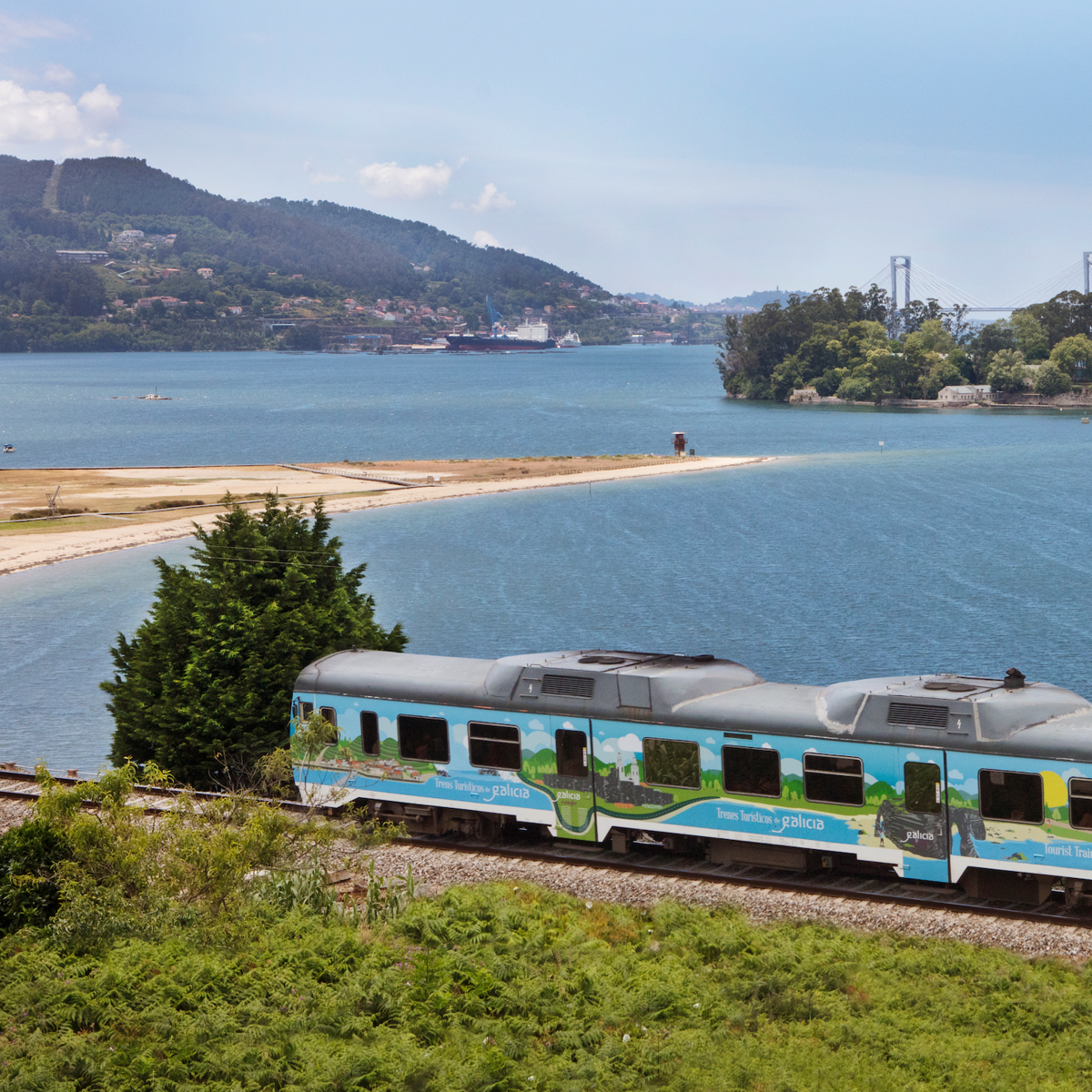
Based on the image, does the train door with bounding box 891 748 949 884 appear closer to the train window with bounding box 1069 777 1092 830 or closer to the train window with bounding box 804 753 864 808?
the train window with bounding box 804 753 864 808

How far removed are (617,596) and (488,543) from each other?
51.2 feet

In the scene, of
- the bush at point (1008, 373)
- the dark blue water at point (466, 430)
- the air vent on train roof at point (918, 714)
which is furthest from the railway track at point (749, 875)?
the bush at point (1008, 373)

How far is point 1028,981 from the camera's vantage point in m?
13.8

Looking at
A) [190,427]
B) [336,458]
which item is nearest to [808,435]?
[336,458]

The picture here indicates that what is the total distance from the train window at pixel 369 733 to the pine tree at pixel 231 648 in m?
4.19

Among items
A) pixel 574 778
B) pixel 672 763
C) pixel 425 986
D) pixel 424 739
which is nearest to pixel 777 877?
pixel 672 763

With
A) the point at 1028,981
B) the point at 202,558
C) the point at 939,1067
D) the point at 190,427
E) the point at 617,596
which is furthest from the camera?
the point at 190,427

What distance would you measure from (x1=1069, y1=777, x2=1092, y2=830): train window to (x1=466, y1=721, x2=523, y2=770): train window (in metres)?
7.75

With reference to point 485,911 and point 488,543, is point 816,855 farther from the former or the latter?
point 488,543

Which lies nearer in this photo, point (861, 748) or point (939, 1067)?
point (939, 1067)

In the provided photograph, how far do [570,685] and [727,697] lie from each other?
235cm

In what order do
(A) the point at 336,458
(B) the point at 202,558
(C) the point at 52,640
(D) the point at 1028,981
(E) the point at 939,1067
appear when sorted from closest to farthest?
(E) the point at 939,1067 → (D) the point at 1028,981 → (B) the point at 202,558 → (C) the point at 52,640 → (A) the point at 336,458

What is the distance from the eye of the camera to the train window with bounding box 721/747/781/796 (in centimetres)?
1758

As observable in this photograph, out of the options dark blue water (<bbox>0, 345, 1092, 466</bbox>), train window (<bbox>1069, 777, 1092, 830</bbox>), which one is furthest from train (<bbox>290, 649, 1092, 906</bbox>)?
dark blue water (<bbox>0, 345, 1092, 466</bbox>)
